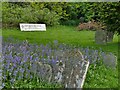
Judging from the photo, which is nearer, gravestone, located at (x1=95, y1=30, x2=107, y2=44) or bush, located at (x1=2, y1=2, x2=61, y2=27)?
gravestone, located at (x1=95, y1=30, x2=107, y2=44)

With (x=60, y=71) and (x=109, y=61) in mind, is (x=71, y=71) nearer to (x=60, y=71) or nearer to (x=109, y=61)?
(x=60, y=71)

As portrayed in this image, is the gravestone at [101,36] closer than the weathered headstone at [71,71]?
No

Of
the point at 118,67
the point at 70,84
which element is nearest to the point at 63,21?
the point at 118,67

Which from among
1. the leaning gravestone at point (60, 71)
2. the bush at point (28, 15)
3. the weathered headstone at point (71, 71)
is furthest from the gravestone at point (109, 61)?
the bush at point (28, 15)

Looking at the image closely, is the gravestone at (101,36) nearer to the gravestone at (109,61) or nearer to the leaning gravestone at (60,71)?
the gravestone at (109,61)

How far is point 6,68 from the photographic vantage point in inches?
163

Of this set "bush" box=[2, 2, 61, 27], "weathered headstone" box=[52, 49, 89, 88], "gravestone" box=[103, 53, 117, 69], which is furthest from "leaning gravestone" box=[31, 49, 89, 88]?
"bush" box=[2, 2, 61, 27]

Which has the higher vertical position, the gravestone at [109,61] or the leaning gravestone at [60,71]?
the leaning gravestone at [60,71]

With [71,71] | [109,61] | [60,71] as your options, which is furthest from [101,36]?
[71,71]

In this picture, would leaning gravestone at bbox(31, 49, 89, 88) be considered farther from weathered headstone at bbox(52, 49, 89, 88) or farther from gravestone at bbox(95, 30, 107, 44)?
gravestone at bbox(95, 30, 107, 44)

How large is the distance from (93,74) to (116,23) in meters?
3.92

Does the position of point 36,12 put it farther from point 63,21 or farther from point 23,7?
point 63,21

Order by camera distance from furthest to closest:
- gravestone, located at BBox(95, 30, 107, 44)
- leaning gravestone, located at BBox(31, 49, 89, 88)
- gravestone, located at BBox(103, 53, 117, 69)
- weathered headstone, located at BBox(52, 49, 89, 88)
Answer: gravestone, located at BBox(95, 30, 107, 44)
gravestone, located at BBox(103, 53, 117, 69)
leaning gravestone, located at BBox(31, 49, 89, 88)
weathered headstone, located at BBox(52, 49, 89, 88)

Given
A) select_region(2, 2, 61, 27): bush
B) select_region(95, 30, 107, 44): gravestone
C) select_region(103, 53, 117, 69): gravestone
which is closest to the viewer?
select_region(103, 53, 117, 69): gravestone
